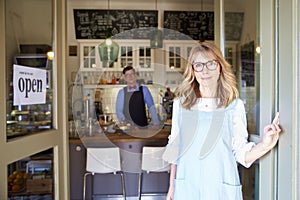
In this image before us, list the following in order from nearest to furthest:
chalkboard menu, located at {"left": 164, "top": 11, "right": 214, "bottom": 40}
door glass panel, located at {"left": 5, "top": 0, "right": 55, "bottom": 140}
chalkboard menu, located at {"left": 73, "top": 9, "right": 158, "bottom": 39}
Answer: door glass panel, located at {"left": 5, "top": 0, "right": 55, "bottom": 140} → chalkboard menu, located at {"left": 73, "top": 9, "right": 158, "bottom": 39} → chalkboard menu, located at {"left": 164, "top": 11, "right": 214, "bottom": 40}

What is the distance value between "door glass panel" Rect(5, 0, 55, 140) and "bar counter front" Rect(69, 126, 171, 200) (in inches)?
72.1

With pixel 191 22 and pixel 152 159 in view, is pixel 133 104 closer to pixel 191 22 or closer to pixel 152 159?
pixel 152 159

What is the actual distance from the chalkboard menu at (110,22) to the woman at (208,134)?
3.90 m

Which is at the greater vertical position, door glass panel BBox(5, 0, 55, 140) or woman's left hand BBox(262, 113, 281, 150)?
door glass panel BBox(5, 0, 55, 140)

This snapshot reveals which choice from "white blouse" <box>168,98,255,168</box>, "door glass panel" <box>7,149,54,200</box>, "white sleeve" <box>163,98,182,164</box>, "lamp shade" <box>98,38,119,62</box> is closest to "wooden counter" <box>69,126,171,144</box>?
"lamp shade" <box>98,38,119,62</box>

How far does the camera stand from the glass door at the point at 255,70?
140cm

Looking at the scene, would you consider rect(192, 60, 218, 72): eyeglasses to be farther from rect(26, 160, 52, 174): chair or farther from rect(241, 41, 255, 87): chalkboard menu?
rect(26, 160, 52, 174): chair

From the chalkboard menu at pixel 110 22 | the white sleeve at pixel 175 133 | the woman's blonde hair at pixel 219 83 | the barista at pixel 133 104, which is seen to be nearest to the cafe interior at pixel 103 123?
the woman's blonde hair at pixel 219 83

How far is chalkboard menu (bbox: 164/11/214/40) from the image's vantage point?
5555mm

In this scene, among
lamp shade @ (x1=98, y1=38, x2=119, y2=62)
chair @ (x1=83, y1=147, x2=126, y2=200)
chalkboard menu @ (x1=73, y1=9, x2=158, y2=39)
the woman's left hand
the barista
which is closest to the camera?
the woman's left hand

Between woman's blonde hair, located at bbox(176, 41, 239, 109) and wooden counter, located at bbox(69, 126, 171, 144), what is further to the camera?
wooden counter, located at bbox(69, 126, 171, 144)

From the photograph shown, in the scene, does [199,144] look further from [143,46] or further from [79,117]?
[143,46]

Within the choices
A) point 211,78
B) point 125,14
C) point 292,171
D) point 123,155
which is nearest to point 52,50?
point 211,78

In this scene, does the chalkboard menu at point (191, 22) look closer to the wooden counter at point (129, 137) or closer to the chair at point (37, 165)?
the wooden counter at point (129, 137)
